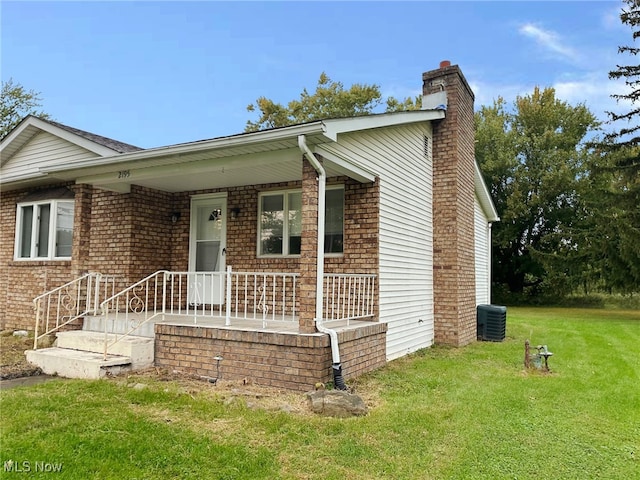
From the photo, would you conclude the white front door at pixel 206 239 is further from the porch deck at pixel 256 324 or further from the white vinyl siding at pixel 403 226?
the white vinyl siding at pixel 403 226

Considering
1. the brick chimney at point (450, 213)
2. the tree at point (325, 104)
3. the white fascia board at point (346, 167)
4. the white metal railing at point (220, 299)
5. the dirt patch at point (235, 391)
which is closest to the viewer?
the dirt patch at point (235, 391)

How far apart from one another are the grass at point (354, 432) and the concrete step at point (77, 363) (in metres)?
0.39

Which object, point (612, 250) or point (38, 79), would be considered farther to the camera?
point (38, 79)

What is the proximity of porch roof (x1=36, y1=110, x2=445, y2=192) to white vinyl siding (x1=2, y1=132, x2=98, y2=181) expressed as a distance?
1528mm

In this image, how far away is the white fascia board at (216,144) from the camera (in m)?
5.27

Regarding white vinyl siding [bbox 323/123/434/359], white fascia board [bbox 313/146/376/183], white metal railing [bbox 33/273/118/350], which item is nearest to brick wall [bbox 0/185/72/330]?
white metal railing [bbox 33/273/118/350]

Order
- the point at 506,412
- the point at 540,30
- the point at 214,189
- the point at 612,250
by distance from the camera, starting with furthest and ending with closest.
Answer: the point at 612,250 < the point at 540,30 < the point at 214,189 < the point at 506,412

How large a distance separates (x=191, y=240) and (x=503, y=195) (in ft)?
72.8

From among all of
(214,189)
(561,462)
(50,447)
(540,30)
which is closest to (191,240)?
(214,189)

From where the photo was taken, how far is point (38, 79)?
26.3 meters

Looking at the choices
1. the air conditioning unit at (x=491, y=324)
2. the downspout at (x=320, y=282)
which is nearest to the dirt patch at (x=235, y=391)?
the downspout at (x=320, y=282)

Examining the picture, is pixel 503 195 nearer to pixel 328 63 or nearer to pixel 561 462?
pixel 328 63

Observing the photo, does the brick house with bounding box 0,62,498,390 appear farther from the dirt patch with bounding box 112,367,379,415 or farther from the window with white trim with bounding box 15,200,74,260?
the dirt patch with bounding box 112,367,379,415

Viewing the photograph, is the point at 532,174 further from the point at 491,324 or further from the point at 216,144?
the point at 216,144
